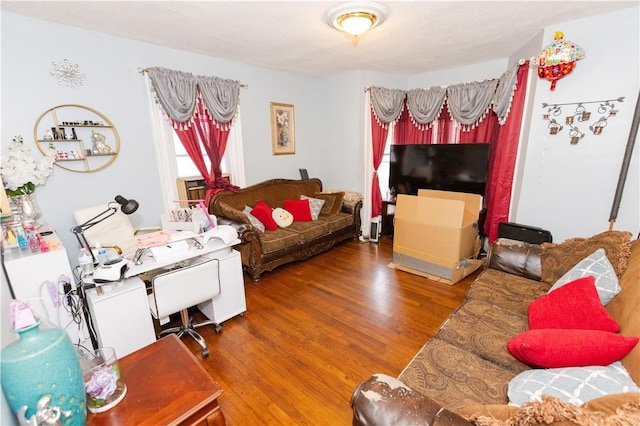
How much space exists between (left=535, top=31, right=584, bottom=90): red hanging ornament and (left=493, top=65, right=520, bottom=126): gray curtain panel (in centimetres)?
49

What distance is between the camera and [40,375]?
2.70ft

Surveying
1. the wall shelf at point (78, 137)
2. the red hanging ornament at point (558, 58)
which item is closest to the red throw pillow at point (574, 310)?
the red hanging ornament at point (558, 58)

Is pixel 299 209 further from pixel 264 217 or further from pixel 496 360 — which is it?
pixel 496 360

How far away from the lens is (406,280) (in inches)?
126

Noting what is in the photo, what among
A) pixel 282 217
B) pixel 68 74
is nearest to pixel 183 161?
pixel 68 74

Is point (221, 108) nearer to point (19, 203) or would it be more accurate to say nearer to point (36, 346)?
point (19, 203)

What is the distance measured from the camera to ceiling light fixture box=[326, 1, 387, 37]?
211 cm

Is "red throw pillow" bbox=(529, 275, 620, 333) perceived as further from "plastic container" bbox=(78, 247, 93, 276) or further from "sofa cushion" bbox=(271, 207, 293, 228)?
"sofa cushion" bbox=(271, 207, 293, 228)

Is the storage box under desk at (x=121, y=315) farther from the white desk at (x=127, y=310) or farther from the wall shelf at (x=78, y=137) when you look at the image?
the wall shelf at (x=78, y=137)

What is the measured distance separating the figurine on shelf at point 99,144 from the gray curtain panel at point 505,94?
440cm

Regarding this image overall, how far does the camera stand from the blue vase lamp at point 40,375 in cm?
80

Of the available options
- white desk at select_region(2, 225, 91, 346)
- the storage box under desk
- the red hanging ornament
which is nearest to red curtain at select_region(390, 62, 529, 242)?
the red hanging ornament

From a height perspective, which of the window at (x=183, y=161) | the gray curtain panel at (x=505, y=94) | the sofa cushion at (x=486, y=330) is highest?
the gray curtain panel at (x=505, y=94)

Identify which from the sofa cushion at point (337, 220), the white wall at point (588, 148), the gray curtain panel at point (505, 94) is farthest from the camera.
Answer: the sofa cushion at point (337, 220)
